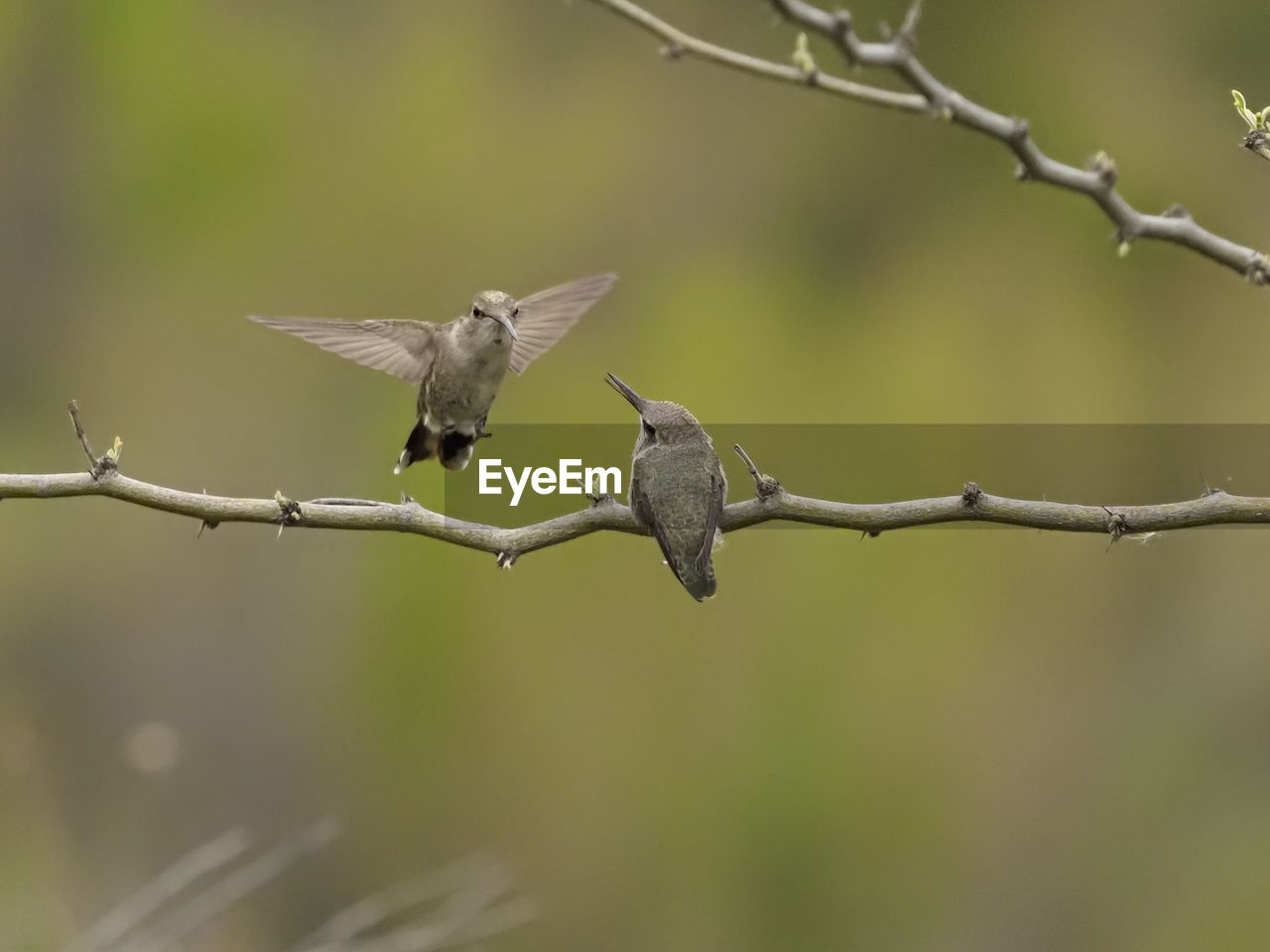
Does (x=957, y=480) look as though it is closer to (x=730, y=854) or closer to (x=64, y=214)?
(x=730, y=854)

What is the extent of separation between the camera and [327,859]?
545cm

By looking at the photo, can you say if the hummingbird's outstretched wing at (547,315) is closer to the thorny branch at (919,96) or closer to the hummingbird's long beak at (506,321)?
the hummingbird's long beak at (506,321)

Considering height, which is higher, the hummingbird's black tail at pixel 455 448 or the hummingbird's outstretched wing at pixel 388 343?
the hummingbird's outstretched wing at pixel 388 343

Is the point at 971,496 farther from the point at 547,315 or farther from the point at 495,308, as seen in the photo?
the point at 547,315

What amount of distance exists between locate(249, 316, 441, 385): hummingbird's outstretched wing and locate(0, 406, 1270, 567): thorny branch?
1.16m

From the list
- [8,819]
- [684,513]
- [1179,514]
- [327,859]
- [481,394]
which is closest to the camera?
[1179,514]

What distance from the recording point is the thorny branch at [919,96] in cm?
130

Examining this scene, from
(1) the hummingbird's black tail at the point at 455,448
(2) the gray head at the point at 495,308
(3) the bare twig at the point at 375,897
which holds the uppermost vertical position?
(2) the gray head at the point at 495,308

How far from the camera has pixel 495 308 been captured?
10.4 ft

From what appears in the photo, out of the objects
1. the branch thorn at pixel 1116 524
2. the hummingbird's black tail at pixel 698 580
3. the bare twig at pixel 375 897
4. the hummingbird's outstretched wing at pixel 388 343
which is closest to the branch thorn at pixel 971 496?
the branch thorn at pixel 1116 524

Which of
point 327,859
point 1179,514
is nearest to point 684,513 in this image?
point 1179,514

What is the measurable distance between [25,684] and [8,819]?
49cm

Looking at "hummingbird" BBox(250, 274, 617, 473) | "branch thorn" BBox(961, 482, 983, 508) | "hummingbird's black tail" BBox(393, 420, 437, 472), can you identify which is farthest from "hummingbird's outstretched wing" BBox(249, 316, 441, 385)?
"branch thorn" BBox(961, 482, 983, 508)

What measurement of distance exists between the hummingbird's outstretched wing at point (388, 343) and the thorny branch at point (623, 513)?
1.16m
